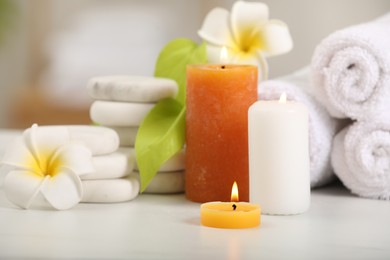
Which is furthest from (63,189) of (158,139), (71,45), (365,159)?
(71,45)

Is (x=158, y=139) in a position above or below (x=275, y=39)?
below

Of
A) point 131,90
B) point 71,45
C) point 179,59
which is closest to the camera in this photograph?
point 131,90

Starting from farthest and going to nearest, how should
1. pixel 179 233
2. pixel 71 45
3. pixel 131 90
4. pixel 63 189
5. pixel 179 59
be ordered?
pixel 71 45
pixel 179 59
pixel 131 90
pixel 63 189
pixel 179 233

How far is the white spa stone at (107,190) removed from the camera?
3.54 ft

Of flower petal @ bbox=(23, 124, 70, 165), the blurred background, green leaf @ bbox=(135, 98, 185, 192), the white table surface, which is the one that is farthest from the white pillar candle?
the blurred background

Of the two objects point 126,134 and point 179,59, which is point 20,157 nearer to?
point 126,134

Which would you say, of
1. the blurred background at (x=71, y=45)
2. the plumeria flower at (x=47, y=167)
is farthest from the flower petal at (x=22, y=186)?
the blurred background at (x=71, y=45)

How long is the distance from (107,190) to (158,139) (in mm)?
96

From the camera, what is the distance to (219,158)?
3.51 ft

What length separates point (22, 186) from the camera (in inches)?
40.1

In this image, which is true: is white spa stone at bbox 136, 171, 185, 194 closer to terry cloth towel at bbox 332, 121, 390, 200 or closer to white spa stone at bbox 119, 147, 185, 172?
white spa stone at bbox 119, 147, 185, 172

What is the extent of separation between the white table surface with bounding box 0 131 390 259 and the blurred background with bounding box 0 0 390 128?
115cm

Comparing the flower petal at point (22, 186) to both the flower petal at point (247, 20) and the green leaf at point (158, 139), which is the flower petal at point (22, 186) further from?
the flower petal at point (247, 20)

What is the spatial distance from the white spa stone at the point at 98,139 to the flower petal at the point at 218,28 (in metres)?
0.32
